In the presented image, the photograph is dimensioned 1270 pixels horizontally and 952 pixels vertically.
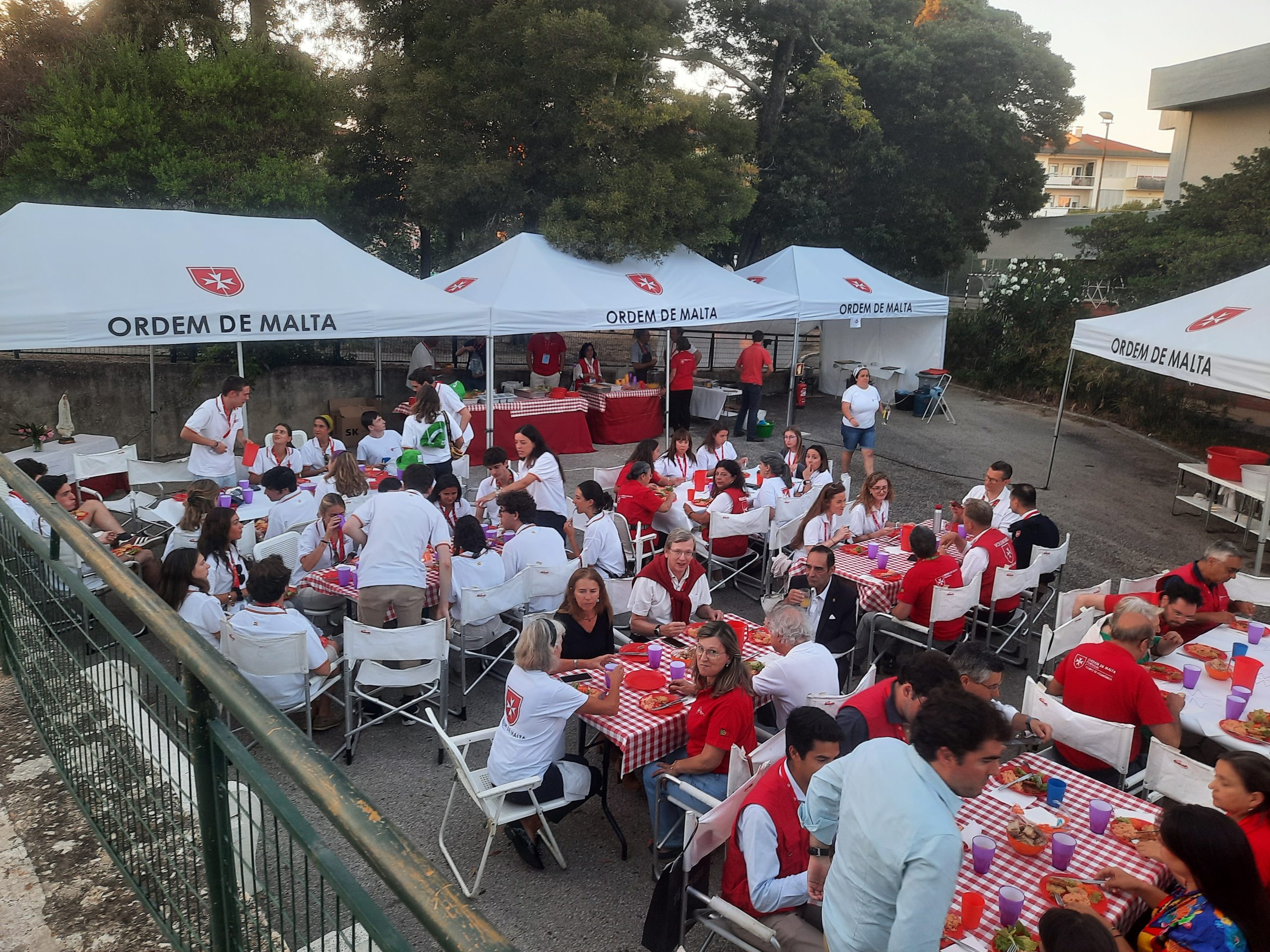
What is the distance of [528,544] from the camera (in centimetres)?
657

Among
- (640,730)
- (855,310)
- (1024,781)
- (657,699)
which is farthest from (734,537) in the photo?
(855,310)

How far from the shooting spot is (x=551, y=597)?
661 centimetres

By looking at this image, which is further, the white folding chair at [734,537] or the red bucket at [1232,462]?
the red bucket at [1232,462]

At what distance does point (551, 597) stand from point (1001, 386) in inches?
698

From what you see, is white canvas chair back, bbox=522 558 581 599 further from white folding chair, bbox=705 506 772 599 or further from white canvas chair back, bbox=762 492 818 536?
white canvas chair back, bbox=762 492 818 536

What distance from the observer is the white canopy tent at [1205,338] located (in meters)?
8.70

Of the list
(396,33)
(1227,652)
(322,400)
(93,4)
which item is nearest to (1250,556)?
(1227,652)

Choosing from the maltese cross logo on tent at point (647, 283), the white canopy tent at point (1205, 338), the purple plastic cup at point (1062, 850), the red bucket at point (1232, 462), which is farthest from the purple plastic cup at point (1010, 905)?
the maltese cross logo on tent at point (647, 283)

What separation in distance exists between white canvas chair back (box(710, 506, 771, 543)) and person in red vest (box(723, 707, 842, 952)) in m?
4.37

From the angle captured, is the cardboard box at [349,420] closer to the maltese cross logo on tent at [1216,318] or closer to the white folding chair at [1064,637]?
the white folding chair at [1064,637]

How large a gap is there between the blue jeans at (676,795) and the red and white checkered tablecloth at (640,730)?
0.09 metres

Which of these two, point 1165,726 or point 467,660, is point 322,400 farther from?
point 1165,726

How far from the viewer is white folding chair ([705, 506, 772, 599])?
8062 millimetres

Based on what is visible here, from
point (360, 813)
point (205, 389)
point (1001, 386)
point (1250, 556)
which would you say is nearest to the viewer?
point (360, 813)
